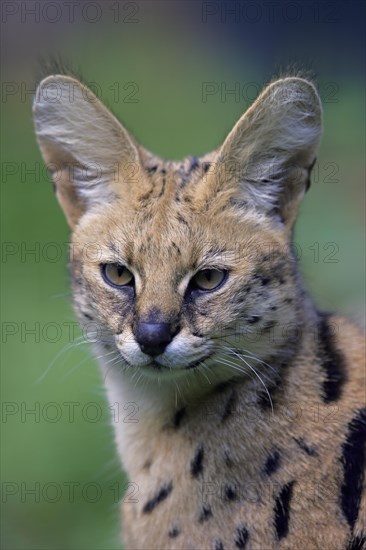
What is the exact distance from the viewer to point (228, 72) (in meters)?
15.8

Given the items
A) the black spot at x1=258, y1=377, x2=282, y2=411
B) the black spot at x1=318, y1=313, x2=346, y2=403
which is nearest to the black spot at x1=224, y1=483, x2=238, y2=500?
the black spot at x1=258, y1=377, x2=282, y2=411

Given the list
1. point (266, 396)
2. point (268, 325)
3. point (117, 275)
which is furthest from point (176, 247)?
point (266, 396)

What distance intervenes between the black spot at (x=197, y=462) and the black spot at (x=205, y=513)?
0.20 meters

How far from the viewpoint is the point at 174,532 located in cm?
568

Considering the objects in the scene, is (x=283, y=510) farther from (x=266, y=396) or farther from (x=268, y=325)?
(x=268, y=325)

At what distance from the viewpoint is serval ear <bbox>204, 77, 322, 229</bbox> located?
5.70 m

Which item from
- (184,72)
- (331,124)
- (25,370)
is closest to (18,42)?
(184,72)

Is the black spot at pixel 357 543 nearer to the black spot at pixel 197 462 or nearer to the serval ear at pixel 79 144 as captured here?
the black spot at pixel 197 462

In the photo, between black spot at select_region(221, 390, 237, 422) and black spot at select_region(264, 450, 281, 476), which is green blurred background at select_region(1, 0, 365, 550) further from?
black spot at select_region(264, 450, 281, 476)

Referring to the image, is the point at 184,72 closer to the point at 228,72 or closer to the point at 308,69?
the point at 228,72

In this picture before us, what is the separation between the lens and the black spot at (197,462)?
5.75 metres

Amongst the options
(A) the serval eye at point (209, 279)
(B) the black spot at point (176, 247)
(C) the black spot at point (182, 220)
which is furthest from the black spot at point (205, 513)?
(C) the black spot at point (182, 220)

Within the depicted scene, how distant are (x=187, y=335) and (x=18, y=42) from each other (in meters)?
11.9

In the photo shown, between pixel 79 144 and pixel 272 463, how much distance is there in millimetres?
2286
